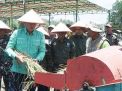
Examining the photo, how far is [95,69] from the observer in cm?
523

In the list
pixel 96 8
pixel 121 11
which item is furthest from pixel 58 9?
pixel 121 11

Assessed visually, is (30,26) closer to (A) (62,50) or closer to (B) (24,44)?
(B) (24,44)

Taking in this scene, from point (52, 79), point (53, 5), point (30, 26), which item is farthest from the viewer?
point (53, 5)

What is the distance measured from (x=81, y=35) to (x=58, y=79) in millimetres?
3955

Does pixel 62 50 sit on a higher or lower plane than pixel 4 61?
higher

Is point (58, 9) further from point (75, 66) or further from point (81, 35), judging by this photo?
point (75, 66)

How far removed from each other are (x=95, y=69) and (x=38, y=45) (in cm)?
239

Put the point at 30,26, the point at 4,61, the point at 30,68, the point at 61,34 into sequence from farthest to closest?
the point at 61,34 < the point at 4,61 < the point at 30,26 < the point at 30,68

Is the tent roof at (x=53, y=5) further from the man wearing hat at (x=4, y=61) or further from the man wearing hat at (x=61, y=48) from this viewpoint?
the man wearing hat at (x=61, y=48)

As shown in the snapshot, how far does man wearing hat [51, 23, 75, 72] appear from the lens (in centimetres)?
880

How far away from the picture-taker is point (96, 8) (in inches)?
1010

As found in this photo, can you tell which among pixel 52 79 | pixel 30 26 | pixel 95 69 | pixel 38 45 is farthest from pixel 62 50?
pixel 95 69

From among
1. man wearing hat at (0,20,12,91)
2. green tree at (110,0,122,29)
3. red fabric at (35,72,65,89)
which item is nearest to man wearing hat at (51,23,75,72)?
man wearing hat at (0,20,12,91)

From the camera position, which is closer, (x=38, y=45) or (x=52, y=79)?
(x=52, y=79)
